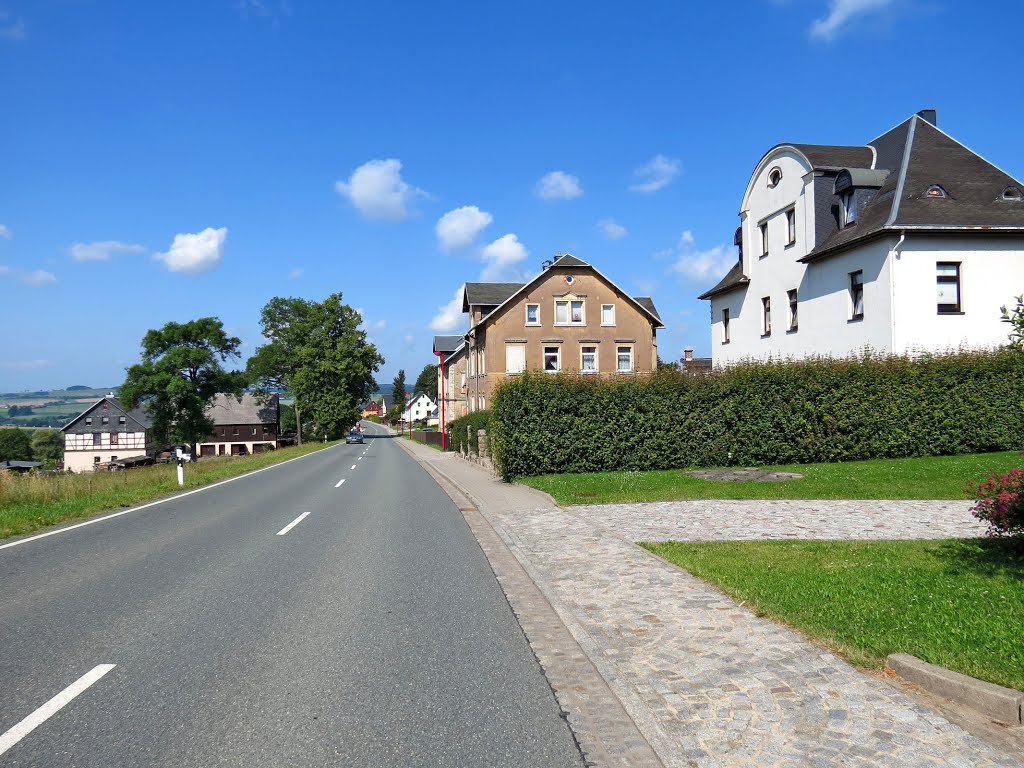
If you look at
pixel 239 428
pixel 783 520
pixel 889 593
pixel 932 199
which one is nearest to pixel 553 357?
pixel 932 199

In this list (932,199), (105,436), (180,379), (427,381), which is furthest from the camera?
(427,381)

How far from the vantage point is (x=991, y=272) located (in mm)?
23422

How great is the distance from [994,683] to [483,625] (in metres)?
3.64

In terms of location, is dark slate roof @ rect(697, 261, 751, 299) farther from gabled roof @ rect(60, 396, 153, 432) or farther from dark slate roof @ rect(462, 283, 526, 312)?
gabled roof @ rect(60, 396, 153, 432)

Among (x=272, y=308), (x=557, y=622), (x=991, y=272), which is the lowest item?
(x=557, y=622)

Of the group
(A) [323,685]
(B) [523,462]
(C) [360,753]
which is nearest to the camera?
(C) [360,753]

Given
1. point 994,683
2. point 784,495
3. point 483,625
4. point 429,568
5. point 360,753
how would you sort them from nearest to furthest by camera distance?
point 360,753, point 994,683, point 483,625, point 429,568, point 784,495

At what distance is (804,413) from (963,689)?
17.7 m

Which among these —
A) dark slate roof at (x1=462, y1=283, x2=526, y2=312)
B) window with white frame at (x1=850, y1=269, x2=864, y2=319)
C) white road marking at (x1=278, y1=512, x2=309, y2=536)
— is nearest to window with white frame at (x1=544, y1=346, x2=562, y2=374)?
dark slate roof at (x1=462, y1=283, x2=526, y2=312)

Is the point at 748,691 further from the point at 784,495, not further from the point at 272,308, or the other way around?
the point at 272,308

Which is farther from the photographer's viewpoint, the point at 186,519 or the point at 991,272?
the point at 991,272

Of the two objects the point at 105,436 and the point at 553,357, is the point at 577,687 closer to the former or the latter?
the point at 553,357

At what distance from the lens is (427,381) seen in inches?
6900

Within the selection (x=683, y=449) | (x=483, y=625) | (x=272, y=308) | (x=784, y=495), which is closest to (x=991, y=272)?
(x=683, y=449)
